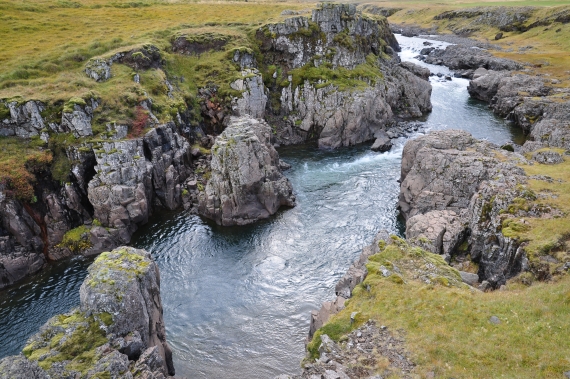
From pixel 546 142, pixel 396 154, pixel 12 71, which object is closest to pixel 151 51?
pixel 12 71

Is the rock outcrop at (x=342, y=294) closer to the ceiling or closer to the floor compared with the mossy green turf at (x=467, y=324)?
closer to the floor

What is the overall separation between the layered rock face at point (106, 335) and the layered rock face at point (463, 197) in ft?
78.8

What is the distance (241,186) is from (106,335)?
30.6m

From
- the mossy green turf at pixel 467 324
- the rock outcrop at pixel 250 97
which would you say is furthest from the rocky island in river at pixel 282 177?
the rock outcrop at pixel 250 97

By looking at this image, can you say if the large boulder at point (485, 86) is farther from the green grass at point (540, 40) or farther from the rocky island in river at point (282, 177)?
the green grass at point (540, 40)

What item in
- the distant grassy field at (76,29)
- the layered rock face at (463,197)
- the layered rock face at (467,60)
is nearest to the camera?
the layered rock face at (463,197)

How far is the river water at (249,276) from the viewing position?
33.5 meters

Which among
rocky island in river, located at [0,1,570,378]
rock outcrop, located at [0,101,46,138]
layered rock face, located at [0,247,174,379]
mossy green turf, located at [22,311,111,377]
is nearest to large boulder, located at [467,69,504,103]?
rocky island in river, located at [0,1,570,378]

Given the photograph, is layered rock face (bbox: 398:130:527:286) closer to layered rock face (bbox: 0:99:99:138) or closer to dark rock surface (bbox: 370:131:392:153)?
dark rock surface (bbox: 370:131:392:153)

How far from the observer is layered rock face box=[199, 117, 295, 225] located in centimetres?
5241

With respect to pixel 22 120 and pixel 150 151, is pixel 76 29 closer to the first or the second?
pixel 22 120

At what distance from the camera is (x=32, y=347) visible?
2281cm

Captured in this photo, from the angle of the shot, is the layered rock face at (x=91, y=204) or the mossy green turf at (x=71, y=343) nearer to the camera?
the mossy green turf at (x=71, y=343)

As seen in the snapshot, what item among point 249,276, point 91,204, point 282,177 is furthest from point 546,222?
point 91,204
